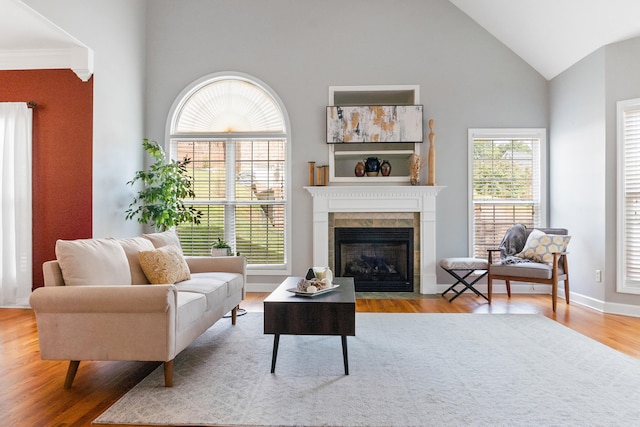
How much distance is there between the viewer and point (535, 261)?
4723mm

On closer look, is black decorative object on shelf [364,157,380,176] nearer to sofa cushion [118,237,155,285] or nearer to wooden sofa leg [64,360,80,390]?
sofa cushion [118,237,155,285]

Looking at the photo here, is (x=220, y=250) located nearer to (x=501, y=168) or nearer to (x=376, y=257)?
(x=376, y=257)

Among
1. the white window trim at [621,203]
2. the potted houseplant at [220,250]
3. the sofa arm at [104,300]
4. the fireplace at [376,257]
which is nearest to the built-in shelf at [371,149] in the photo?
the fireplace at [376,257]

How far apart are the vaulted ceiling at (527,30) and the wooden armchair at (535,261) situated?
211 centimetres

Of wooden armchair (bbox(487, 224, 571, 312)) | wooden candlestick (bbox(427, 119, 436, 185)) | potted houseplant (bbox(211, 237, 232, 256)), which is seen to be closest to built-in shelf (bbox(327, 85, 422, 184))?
wooden candlestick (bbox(427, 119, 436, 185))

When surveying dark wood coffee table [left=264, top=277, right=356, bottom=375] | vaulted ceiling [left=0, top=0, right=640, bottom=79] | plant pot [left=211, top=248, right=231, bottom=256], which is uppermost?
vaulted ceiling [left=0, top=0, right=640, bottom=79]

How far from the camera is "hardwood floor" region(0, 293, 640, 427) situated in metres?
2.20

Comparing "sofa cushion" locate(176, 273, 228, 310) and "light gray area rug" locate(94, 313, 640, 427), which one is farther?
"sofa cushion" locate(176, 273, 228, 310)

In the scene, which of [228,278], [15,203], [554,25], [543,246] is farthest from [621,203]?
[15,203]

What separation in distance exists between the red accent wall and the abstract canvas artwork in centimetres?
287

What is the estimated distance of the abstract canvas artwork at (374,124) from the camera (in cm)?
542

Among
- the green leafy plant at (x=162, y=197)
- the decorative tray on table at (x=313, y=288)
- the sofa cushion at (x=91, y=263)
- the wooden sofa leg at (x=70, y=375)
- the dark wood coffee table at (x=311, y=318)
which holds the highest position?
the green leafy plant at (x=162, y=197)

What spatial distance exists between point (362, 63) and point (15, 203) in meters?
4.45

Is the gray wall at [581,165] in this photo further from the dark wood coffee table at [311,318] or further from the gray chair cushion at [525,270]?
the dark wood coffee table at [311,318]
